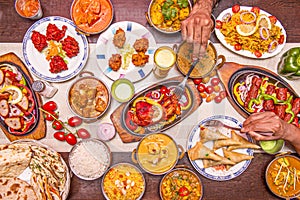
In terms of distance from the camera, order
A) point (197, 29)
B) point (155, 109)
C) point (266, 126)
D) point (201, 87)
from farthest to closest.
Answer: point (201, 87)
point (155, 109)
point (266, 126)
point (197, 29)

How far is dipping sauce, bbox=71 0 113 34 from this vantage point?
8.97 ft

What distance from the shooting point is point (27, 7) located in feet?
8.96

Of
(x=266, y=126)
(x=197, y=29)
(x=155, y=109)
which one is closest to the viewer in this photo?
(x=197, y=29)

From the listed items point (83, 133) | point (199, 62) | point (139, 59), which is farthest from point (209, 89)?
point (83, 133)

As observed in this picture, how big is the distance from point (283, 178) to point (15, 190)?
1815 millimetres

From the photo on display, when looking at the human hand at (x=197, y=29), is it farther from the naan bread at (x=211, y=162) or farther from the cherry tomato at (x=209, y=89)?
the naan bread at (x=211, y=162)

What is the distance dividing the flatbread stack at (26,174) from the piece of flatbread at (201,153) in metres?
0.95

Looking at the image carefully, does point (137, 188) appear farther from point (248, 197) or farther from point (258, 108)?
point (258, 108)

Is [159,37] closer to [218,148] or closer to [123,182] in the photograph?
[218,148]

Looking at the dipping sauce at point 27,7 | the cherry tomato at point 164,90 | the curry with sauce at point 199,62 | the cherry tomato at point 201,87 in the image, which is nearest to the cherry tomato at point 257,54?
the curry with sauce at point 199,62

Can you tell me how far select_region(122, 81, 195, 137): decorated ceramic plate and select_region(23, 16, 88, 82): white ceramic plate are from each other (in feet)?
1.59

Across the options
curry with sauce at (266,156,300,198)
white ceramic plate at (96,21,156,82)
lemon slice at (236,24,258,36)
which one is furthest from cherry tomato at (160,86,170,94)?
curry with sauce at (266,156,300,198)

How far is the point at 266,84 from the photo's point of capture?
2727 mm

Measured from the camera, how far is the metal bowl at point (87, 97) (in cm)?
262
